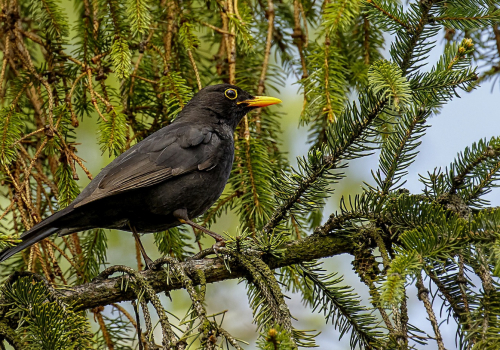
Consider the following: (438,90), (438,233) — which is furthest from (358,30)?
(438,233)

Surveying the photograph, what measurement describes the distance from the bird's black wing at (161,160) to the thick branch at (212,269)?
83 cm

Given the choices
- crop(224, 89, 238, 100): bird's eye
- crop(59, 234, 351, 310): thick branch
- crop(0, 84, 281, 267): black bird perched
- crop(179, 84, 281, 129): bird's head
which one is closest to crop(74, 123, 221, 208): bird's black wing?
crop(0, 84, 281, 267): black bird perched

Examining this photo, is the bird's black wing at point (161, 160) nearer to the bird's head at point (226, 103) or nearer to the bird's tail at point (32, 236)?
the bird's head at point (226, 103)

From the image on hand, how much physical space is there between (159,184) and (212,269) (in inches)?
46.7

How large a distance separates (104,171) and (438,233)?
2680mm

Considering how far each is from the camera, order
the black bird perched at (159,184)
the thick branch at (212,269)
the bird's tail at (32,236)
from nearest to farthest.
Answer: the thick branch at (212,269) < the bird's tail at (32,236) < the black bird perched at (159,184)

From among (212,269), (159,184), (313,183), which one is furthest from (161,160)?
(313,183)

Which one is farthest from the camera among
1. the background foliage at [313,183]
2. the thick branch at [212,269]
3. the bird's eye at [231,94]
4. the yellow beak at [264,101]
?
the bird's eye at [231,94]

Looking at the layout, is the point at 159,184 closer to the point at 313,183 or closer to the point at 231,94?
the point at 231,94

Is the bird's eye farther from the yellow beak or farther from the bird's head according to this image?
the yellow beak

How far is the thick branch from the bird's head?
1574 mm

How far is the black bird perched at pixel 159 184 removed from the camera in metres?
3.64

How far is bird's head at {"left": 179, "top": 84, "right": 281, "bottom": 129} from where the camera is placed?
4.14 meters

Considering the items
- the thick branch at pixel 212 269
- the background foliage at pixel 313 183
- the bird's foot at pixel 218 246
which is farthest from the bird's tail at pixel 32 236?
the bird's foot at pixel 218 246
